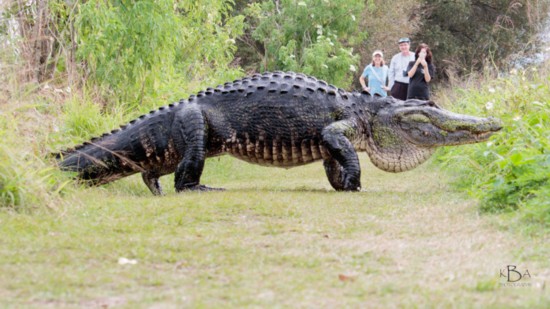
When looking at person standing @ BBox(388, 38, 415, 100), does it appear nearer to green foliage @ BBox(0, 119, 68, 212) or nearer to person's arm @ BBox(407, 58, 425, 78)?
person's arm @ BBox(407, 58, 425, 78)

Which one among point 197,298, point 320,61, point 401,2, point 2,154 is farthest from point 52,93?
point 401,2

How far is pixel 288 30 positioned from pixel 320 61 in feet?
7.44

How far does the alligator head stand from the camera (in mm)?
7742

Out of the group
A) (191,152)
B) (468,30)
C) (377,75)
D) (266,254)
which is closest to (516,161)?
(266,254)

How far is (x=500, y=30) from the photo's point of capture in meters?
29.4

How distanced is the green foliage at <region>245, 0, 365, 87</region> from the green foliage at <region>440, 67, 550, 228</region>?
419 inches

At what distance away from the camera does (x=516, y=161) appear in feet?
18.1

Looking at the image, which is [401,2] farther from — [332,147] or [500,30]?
[332,147]

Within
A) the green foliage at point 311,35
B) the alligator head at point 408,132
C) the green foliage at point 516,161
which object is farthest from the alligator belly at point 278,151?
the green foliage at point 311,35

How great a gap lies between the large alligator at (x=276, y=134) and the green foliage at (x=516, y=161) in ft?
1.61

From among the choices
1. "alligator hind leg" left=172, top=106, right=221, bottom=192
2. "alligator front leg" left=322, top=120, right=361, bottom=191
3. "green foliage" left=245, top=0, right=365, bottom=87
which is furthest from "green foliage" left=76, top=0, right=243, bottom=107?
"green foliage" left=245, top=0, right=365, bottom=87

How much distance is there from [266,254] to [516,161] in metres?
2.29

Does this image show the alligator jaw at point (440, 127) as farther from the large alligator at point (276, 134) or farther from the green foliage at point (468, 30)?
the green foliage at point (468, 30)

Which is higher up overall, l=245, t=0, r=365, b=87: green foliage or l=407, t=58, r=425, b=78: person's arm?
l=245, t=0, r=365, b=87: green foliage
